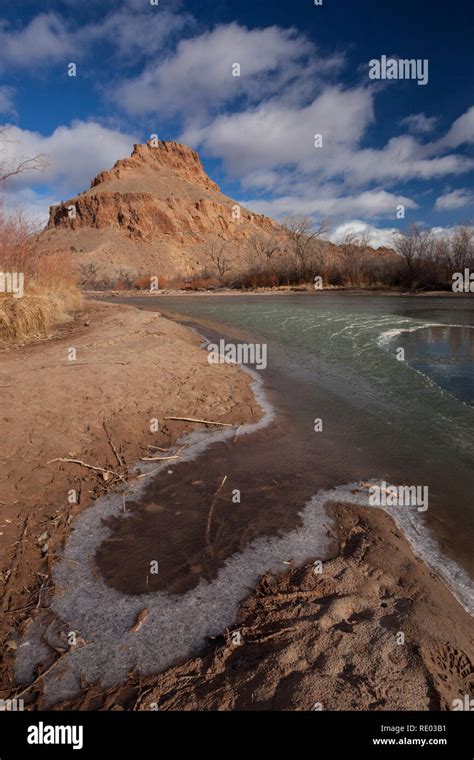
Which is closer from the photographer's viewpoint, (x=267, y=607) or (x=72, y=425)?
(x=267, y=607)

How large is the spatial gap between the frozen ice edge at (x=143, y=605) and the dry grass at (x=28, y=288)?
298 inches

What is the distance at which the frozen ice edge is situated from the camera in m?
2.00

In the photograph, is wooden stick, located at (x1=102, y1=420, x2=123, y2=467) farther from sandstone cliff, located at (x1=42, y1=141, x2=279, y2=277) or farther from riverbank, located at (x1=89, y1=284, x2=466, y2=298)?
sandstone cliff, located at (x1=42, y1=141, x2=279, y2=277)

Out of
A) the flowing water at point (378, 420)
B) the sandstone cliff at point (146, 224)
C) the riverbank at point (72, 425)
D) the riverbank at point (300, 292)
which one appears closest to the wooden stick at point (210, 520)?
the flowing water at point (378, 420)

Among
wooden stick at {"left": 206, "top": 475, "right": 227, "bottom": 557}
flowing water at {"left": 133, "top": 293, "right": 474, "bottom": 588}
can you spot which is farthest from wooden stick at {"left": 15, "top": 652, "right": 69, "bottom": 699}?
flowing water at {"left": 133, "top": 293, "right": 474, "bottom": 588}

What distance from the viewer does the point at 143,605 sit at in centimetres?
243

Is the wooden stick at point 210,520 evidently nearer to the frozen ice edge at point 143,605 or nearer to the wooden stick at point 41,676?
the frozen ice edge at point 143,605

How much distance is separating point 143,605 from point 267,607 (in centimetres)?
77

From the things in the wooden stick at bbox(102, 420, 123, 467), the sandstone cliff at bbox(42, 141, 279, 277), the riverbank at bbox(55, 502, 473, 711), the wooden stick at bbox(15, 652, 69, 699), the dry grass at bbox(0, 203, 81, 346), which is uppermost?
the sandstone cliff at bbox(42, 141, 279, 277)

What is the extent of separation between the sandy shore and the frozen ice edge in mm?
75

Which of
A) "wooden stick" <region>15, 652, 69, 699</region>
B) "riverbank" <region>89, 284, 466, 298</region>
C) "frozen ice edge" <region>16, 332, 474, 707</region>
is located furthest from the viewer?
"riverbank" <region>89, 284, 466, 298</region>

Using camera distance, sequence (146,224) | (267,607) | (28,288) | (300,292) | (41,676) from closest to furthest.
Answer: (41,676), (267,607), (28,288), (300,292), (146,224)

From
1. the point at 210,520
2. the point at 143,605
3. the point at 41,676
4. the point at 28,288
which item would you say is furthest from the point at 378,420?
the point at 28,288

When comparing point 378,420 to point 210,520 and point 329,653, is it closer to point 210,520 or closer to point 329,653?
point 210,520
